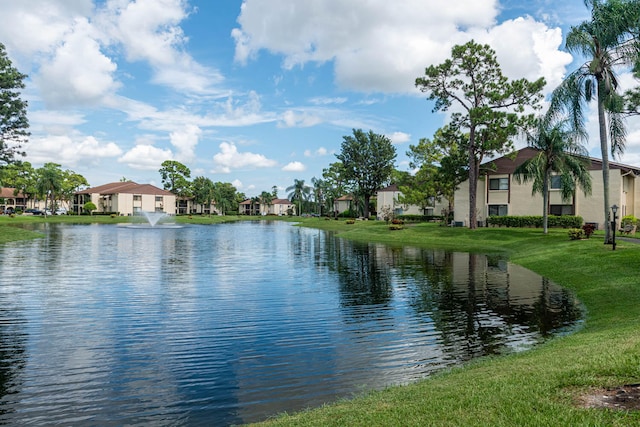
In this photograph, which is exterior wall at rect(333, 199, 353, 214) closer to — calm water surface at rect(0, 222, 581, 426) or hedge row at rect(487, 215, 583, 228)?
hedge row at rect(487, 215, 583, 228)

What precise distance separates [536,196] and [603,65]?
94.5 ft

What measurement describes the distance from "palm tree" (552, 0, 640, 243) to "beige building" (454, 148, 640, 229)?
22864mm

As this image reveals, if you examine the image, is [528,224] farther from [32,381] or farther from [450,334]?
[32,381]

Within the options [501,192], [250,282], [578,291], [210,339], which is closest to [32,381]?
[210,339]

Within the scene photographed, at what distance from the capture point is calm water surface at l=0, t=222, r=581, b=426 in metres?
8.71

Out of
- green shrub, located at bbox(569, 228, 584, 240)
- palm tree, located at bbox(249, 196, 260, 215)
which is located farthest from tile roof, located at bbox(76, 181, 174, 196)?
green shrub, located at bbox(569, 228, 584, 240)

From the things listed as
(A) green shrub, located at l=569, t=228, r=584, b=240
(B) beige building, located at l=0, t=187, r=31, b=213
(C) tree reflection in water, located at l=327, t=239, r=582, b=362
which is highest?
(B) beige building, located at l=0, t=187, r=31, b=213

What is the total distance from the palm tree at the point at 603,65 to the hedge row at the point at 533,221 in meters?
21.1

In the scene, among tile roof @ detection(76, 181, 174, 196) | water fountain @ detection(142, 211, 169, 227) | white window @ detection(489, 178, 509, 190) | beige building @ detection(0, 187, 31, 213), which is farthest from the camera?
beige building @ detection(0, 187, 31, 213)

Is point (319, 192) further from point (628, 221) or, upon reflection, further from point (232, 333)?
point (232, 333)

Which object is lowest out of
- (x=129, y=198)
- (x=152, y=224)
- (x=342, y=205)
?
(x=152, y=224)

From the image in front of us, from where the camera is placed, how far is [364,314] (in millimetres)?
15766

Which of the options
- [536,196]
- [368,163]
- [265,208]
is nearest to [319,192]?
[368,163]

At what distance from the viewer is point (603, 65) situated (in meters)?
27.9
